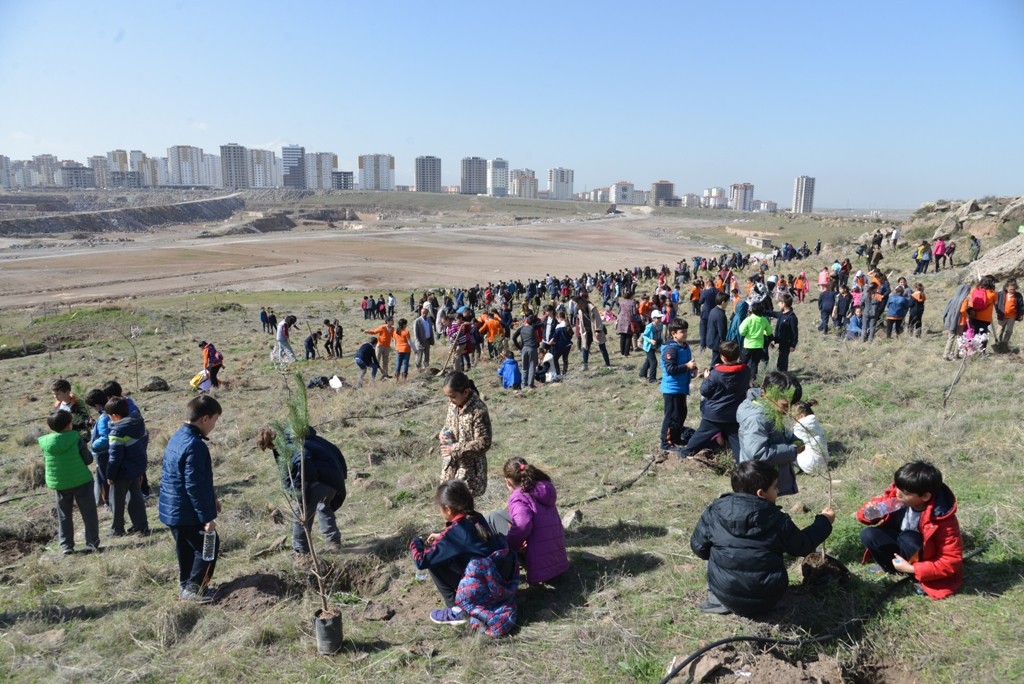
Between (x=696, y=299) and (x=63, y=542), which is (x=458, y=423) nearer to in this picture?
(x=63, y=542)

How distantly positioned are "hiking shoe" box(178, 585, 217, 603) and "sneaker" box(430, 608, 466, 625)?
5.83ft

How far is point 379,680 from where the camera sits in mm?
3693

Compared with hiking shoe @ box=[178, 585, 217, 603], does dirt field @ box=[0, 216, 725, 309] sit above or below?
below

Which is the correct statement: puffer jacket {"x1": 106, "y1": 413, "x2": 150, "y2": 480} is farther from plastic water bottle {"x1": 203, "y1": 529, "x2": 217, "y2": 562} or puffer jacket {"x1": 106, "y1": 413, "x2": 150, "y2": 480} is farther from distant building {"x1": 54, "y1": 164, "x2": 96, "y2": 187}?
distant building {"x1": 54, "y1": 164, "x2": 96, "y2": 187}

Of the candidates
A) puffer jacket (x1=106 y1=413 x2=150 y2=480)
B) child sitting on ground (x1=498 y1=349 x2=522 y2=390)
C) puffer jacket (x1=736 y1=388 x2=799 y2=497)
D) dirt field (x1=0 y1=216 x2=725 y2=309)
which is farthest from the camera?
dirt field (x1=0 y1=216 x2=725 y2=309)

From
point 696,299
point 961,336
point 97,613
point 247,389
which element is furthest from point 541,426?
point 696,299

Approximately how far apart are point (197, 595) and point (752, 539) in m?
3.86

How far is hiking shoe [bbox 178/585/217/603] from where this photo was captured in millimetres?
4750

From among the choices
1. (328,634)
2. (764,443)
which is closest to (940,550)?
(764,443)

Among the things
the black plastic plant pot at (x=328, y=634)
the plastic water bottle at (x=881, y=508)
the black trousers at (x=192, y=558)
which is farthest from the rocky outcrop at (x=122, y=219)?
the plastic water bottle at (x=881, y=508)

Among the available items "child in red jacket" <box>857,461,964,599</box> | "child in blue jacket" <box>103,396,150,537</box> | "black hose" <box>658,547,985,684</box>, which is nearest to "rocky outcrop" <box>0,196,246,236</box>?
"child in blue jacket" <box>103,396,150,537</box>

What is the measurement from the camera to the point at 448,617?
163 inches

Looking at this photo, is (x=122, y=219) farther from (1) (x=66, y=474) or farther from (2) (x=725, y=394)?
(2) (x=725, y=394)

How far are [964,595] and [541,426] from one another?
6.15 meters
